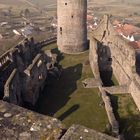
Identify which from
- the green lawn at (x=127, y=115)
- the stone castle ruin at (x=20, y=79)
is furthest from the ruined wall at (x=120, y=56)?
the stone castle ruin at (x=20, y=79)

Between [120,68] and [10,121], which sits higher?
[10,121]

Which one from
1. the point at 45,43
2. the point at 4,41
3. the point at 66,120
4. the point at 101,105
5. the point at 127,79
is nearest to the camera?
the point at 66,120

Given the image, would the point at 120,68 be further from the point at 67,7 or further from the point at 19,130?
the point at 19,130

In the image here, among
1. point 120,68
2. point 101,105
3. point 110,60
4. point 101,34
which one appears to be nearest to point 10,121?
point 101,105

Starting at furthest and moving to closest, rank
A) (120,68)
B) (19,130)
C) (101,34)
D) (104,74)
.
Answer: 1. (101,34)
2. (104,74)
3. (120,68)
4. (19,130)

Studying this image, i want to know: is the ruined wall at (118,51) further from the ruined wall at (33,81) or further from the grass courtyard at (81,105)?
the ruined wall at (33,81)

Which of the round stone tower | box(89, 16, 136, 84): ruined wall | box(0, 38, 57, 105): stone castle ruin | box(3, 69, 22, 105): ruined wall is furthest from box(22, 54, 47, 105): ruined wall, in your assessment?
the round stone tower

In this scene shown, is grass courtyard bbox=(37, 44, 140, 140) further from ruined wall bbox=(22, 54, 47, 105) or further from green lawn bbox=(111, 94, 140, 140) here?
ruined wall bbox=(22, 54, 47, 105)
